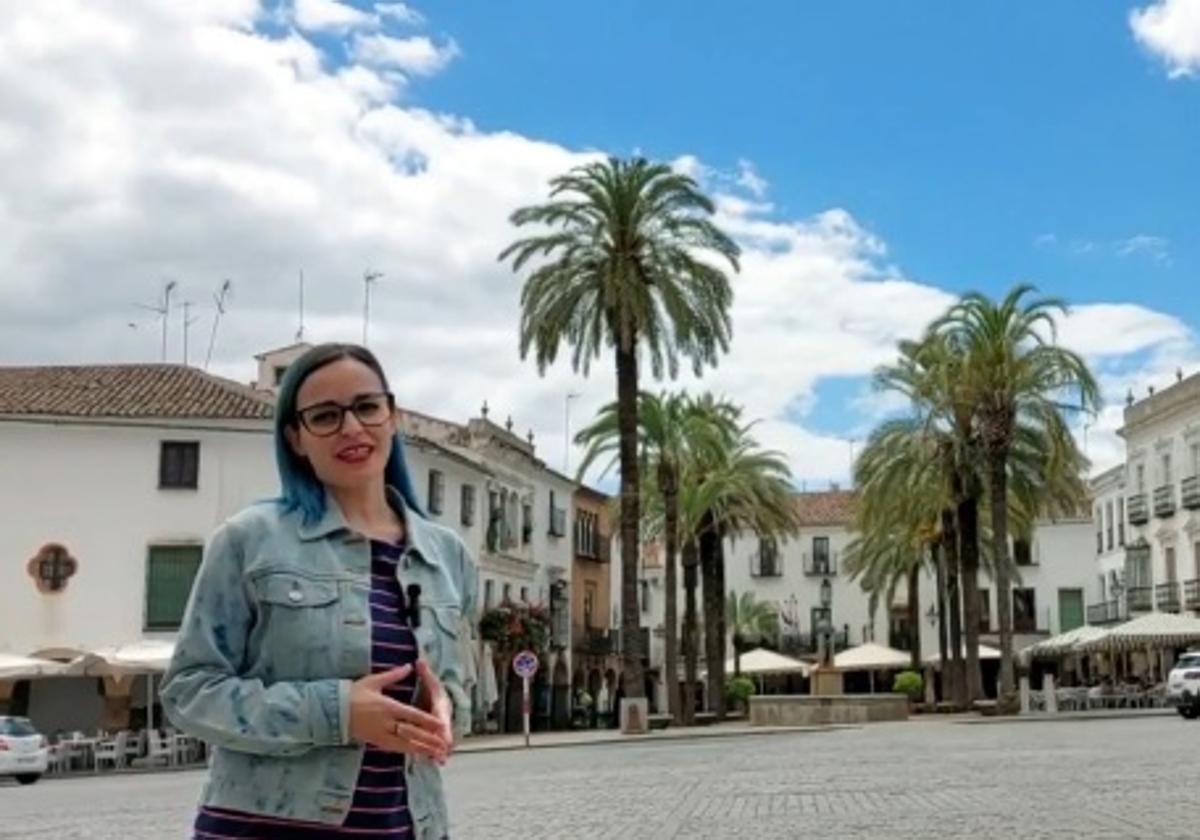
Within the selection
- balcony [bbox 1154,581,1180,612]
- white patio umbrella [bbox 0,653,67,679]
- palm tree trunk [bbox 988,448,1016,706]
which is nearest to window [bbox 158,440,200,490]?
white patio umbrella [bbox 0,653,67,679]

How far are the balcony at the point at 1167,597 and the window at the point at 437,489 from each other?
32.2 metres

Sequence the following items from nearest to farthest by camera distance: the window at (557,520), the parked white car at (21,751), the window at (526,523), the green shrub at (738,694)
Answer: the parked white car at (21,751)
the window at (526,523)
the window at (557,520)
the green shrub at (738,694)

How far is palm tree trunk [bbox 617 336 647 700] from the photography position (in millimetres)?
42781

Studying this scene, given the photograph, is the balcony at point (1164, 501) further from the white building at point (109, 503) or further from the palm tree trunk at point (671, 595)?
the white building at point (109, 503)

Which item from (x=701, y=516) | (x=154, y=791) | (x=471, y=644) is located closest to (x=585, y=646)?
(x=701, y=516)

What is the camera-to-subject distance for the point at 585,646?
229 feet

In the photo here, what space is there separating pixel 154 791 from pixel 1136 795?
1487 cm

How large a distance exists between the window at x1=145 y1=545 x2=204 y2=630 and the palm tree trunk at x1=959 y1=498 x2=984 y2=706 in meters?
24.0

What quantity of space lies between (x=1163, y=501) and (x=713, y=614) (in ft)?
Result: 81.3

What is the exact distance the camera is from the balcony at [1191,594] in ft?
216

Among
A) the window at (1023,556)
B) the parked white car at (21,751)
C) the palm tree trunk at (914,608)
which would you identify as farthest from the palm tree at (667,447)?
the window at (1023,556)

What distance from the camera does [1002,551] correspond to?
4769 cm

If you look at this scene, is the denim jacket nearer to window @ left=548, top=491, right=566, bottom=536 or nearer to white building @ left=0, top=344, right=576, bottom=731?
white building @ left=0, top=344, right=576, bottom=731

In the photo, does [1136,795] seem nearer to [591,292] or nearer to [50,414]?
[591,292]
